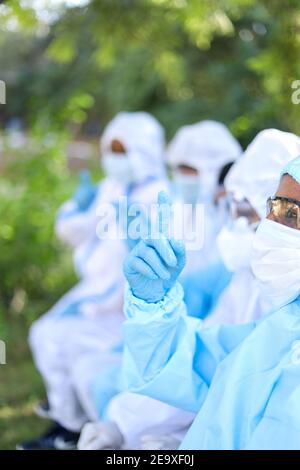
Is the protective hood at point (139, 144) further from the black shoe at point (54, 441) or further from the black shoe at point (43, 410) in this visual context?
the black shoe at point (54, 441)

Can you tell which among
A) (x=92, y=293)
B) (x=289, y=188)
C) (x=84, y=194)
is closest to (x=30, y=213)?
(x=84, y=194)

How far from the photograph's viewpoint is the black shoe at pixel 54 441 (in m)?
4.36

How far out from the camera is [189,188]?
4852mm

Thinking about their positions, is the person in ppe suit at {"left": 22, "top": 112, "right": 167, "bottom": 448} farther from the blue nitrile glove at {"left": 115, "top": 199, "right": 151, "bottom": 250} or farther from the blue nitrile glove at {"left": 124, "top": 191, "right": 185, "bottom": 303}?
the blue nitrile glove at {"left": 124, "top": 191, "right": 185, "bottom": 303}

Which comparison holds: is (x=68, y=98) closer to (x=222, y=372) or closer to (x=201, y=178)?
(x=201, y=178)

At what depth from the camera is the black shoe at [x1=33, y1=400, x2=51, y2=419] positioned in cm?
503

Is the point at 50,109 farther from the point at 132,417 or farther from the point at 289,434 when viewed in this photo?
the point at 289,434

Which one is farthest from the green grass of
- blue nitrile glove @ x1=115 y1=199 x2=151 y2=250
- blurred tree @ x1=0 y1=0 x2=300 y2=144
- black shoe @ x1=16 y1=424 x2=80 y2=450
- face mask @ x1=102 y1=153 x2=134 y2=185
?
blurred tree @ x1=0 y1=0 x2=300 y2=144

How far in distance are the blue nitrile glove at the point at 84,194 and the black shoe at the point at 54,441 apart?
5.68 ft

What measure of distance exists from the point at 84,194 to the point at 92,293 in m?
0.96

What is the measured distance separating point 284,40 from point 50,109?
136 inches

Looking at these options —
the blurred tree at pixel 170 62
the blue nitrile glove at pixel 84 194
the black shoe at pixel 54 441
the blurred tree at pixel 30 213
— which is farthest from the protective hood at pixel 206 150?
the blurred tree at pixel 30 213
